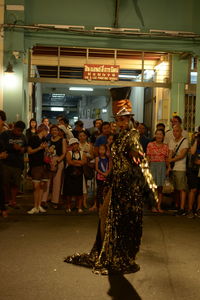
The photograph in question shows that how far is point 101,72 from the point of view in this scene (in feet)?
42.9

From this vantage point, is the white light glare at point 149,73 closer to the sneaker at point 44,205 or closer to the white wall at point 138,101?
the white wall at point 138,101

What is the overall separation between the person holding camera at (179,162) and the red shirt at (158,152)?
0.15 meters

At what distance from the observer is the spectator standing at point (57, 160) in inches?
381

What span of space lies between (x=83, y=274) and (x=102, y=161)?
14.2 ft

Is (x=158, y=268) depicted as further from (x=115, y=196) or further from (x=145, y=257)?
(x=115, y=196)

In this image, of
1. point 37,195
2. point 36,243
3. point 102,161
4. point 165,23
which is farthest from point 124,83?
point 36,243

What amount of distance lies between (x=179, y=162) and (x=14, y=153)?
3.64m

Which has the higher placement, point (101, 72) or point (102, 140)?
point (101, 72)

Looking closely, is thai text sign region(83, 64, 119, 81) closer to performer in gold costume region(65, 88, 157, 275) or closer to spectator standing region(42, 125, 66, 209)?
spectator standing region(42, 125, 66, 209)

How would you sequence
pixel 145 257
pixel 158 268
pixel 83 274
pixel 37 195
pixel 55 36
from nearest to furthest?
pixel 83 274, pixel 158 268, pixel 145 257, pixel 37 195, pixel 55 36

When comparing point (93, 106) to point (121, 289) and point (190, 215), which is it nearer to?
point (190, 215)

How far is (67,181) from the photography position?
9.45m

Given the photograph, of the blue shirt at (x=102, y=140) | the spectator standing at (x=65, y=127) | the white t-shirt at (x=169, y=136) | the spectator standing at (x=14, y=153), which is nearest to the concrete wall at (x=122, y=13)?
the spectator standing at (x=65, y=127)

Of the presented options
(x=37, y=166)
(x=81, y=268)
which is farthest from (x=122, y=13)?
(x=81, y=268)
